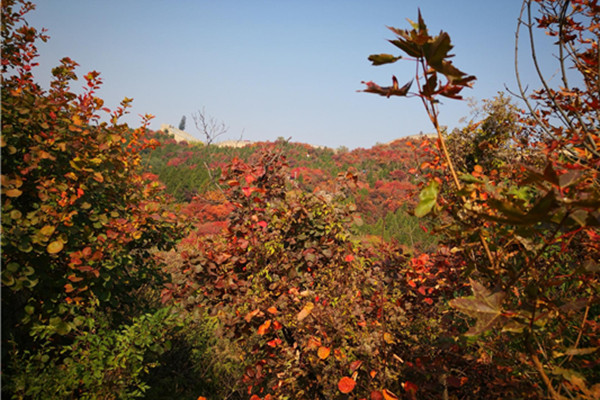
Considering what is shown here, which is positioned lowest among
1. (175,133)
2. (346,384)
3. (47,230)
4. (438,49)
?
(346,384)

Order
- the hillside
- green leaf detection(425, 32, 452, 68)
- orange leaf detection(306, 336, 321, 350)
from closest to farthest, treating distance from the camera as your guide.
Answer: green leaf detection(425, 32, 452, 68) < orange leaf detection(306, 336, 321, 350) < the hillside

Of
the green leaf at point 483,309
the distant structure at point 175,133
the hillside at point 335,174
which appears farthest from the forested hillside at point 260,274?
the distant structure at point 175,133

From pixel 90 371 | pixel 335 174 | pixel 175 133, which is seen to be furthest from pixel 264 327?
pixel 175 133

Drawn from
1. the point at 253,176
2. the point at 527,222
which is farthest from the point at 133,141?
the point at 527,222

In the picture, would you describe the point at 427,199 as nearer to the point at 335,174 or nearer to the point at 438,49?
the point at 438,49

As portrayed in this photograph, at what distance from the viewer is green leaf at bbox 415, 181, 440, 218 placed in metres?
0.77

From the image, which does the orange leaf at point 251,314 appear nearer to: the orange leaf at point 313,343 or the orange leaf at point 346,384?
the orange leaf at point 313,343

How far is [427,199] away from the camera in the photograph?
0.78m

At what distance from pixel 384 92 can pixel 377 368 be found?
1.51 m

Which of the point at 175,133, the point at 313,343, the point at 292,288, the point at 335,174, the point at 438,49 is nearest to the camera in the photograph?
the point at 438,49

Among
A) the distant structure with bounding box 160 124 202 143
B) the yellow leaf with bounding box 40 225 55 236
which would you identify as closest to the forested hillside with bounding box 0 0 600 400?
the yellow leaf with bounding box 40 225 55 236

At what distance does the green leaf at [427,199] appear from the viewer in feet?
2.51

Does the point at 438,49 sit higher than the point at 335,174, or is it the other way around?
the point at 335,174

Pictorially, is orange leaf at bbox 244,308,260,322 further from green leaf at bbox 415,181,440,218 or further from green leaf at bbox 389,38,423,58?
green leaf at bbox 389,38,423,58
